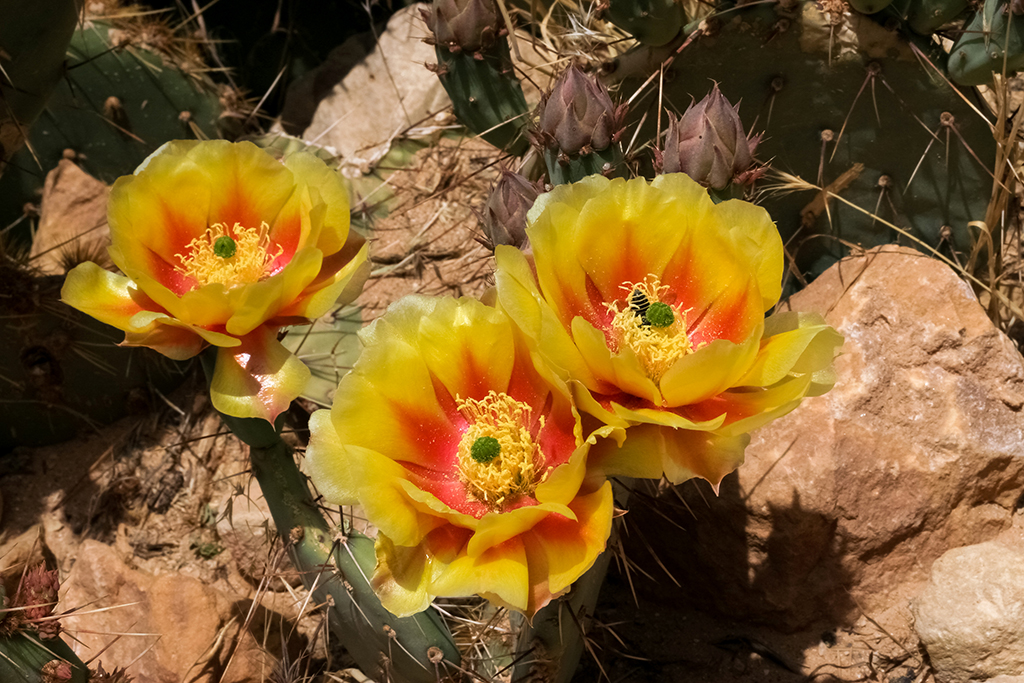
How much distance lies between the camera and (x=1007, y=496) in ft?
4.67

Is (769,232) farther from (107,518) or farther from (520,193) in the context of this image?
(107,518)

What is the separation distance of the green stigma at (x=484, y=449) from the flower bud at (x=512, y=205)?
230mm

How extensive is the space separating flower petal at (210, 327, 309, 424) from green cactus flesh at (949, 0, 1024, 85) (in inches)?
41.3

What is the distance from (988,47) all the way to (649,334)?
844 millimetres

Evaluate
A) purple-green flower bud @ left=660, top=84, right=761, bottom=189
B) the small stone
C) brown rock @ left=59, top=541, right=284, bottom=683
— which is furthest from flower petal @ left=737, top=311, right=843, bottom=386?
brown rock @ left=59, top=541, right=284, bottom=683

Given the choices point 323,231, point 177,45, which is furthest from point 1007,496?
point 177,45

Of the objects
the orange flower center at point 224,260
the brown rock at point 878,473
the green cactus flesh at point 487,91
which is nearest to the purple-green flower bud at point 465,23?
the green cactus flesh at point 487,91

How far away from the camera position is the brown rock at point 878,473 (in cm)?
138

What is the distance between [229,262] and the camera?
106 centimetres

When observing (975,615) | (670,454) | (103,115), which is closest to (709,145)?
(670,454)

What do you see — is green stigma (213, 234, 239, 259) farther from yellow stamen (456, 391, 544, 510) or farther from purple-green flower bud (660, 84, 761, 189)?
purple-green flower bud (660, 84, 761, 189)

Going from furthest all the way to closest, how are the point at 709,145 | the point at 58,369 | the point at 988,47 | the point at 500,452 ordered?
1. the point at 58,369
2. the point at 988,47
3. the point at 709,145
4. the point at 500,452

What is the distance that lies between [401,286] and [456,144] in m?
0.41

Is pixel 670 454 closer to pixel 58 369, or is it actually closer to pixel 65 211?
pixel 58 369
